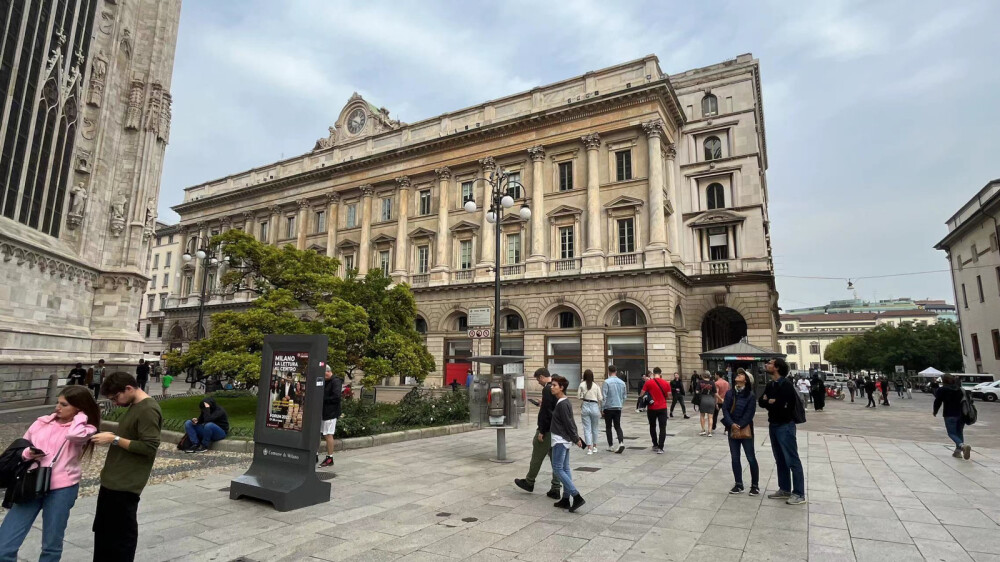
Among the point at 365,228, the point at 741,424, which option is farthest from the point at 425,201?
the point at 741,424

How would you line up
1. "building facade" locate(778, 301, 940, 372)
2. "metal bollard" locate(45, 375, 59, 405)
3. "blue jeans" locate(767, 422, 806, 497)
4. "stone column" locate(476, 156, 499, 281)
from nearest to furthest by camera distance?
"blue jeans" locate(767, 422, 806, 497)
"metal bollard" locate(45, 375, 59, 405)
"stone column" locate(476, 156, 499, 281)
"building facade" locate(778, 301, 940, 372)

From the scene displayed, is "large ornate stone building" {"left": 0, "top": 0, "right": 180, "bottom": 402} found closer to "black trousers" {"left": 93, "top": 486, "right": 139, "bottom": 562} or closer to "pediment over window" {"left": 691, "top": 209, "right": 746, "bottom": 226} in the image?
"black trousers" {"left": 93, "top": 486, "right": 139, "bottom": 562}

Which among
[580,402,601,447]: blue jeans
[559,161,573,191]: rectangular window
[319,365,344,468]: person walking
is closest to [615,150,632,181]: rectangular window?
[559,161,573,191]: rectangular window

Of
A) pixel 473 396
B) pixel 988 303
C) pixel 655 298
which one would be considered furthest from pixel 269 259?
pixel 988 303

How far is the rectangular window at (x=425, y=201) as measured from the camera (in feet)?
120

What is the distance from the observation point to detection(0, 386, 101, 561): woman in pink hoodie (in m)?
3.71

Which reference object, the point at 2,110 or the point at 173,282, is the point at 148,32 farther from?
the point at 173,282

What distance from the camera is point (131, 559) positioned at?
13.4ft

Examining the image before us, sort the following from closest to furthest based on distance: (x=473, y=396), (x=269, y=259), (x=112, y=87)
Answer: (x=473, y=396) → (x=269, y=259) → (x=112, y=87)

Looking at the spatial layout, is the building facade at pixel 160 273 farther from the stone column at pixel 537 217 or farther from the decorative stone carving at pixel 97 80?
the stone column at pixel 537 217

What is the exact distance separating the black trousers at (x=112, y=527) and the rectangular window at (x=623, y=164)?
29.1 m

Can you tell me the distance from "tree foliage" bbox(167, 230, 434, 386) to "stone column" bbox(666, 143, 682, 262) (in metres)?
17.4

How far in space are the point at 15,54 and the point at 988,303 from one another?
59.2m

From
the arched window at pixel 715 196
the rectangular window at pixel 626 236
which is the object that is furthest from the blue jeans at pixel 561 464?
the arched window at pixel 715 196
